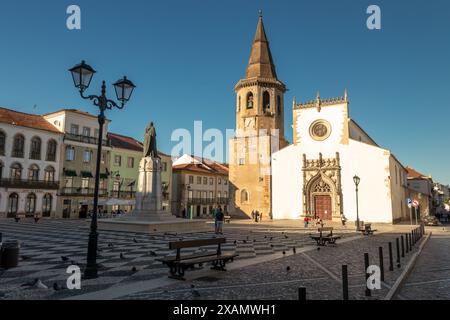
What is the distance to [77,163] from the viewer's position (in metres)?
41.2

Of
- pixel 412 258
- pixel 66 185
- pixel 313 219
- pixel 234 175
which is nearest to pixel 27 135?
pixel 66 185

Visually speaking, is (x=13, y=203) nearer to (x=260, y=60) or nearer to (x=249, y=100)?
(x=249, y=100)

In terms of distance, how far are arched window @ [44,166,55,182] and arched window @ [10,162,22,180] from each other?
2.65 m

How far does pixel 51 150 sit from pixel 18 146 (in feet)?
11.5

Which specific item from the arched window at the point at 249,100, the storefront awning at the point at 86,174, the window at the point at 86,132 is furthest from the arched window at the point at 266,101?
the storefront awning at the point at 86,174

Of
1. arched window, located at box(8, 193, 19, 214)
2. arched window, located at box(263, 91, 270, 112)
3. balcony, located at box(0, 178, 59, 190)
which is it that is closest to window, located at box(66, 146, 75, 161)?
balcony, located at box(0, 178, 59, 190)

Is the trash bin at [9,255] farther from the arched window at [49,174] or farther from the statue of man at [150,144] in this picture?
the arched window at [49,174]

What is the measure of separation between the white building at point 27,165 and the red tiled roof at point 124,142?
8290 mm

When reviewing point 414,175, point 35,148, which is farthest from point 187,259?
point 414,175

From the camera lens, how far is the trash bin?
8.45 metres

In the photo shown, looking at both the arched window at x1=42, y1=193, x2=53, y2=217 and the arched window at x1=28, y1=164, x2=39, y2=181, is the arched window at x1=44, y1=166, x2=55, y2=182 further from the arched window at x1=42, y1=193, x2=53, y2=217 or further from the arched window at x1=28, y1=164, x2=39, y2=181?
the arched window at x1=42, y1=193, x2=53, y2=217

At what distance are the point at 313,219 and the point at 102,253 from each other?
27.3 meters
